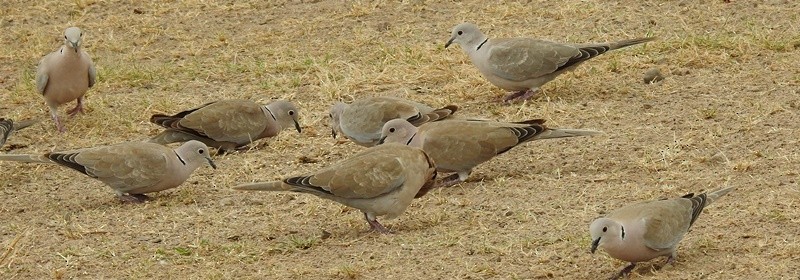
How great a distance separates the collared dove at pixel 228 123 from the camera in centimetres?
739

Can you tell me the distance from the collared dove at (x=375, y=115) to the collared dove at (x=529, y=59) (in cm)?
72

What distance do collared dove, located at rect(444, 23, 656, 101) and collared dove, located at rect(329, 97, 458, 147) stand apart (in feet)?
2.35

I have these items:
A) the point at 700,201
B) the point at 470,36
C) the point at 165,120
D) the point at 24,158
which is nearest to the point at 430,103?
the point at 470,36

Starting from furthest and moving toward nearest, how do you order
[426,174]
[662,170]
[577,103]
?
[577,103]
[662,170]
[426,174]

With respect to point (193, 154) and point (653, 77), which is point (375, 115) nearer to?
point (193, 154)

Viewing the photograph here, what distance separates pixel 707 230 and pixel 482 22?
4243mm

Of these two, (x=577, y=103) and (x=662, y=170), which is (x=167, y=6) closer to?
(x=577, y=103)

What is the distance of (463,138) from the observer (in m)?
6.49

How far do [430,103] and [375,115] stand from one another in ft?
3.35

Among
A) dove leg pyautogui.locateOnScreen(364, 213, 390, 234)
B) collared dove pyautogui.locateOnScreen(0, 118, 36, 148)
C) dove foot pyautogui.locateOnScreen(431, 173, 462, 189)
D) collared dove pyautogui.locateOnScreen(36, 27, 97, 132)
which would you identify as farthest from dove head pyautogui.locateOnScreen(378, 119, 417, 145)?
collared dove pyautogui.locateOnScreen(36, 27, 97, 132)

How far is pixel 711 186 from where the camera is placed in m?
6.07

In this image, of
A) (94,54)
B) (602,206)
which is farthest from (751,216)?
(94,54)

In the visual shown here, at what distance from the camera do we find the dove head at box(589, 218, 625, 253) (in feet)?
16.1

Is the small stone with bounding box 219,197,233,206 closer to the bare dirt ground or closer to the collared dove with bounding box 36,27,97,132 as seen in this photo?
the bare dirt ground
